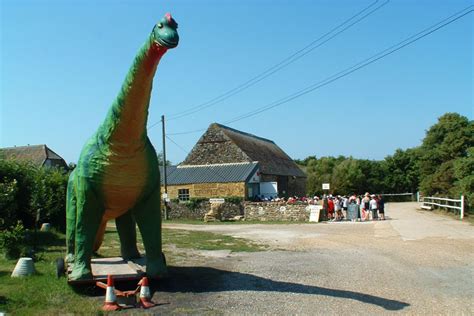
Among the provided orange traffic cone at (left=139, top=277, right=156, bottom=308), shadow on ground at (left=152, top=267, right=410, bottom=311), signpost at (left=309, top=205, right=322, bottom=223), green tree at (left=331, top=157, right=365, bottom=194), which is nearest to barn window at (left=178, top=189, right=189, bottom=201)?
signpost at (left=309, top=205, right=322, bottom=223)

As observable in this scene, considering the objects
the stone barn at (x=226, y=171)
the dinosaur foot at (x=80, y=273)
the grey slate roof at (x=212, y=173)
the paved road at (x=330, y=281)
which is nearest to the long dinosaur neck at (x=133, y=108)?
the dinosaur foot at (x=80, y=273)

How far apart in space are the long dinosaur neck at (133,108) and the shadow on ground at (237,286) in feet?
8.13

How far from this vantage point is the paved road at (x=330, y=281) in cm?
703

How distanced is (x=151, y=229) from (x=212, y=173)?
2727 centimetres

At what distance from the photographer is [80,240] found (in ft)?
24.9

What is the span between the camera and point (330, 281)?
883cm

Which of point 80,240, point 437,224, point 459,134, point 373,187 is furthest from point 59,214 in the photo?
point 373,187

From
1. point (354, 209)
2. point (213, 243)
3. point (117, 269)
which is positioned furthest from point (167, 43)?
point (354, 209)

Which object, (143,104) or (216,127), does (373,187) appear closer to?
(216,127)

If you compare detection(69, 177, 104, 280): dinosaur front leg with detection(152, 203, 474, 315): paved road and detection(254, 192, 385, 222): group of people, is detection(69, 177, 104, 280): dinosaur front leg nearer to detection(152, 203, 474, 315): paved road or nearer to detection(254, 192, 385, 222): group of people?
detection(152, 203, 474, 315): paved road

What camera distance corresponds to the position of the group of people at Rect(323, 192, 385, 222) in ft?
86.7

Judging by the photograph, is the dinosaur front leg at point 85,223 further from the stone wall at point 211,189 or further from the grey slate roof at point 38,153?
the grey slate roof at point 38,153

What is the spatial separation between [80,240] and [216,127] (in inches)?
1224

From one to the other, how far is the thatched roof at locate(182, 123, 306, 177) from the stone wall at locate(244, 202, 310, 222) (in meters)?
5.89
